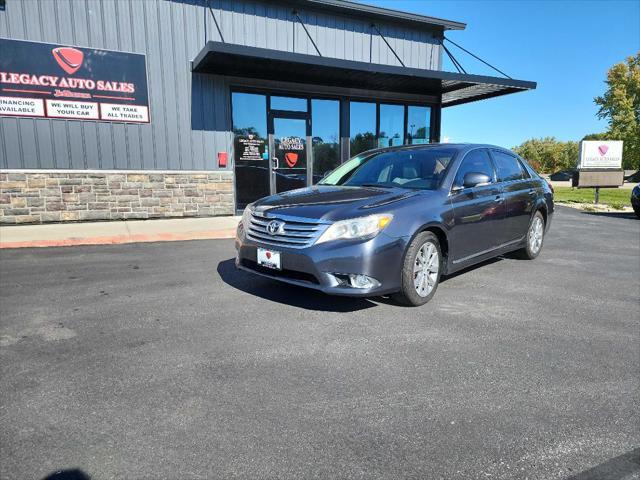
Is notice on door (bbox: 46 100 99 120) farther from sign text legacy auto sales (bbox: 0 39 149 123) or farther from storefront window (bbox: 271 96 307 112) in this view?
storefront window (bbox: 271 96 307 112)

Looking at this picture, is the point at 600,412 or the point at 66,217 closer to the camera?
the point at 600,412

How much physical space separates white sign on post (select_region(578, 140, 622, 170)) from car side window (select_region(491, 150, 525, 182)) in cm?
1187

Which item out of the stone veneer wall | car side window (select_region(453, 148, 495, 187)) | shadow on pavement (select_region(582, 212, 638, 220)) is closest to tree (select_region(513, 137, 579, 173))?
shadow on pavement (select_region(582, 212, 638, 220))

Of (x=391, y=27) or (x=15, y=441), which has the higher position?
(x=391, y=27)

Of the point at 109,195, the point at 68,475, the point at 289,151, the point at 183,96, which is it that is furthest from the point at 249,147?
the point at 68,475

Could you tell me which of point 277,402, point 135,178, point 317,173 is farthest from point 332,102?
point 277,402

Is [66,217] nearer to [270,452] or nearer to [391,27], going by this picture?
[270,452]

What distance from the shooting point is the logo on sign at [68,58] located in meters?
9.12

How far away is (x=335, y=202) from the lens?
4059 millimetres

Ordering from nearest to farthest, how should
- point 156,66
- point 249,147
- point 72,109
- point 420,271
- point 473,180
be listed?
1. point 420,271
2. point 473,180
3. point 72,109
4. point 156,66
5. point 249,147

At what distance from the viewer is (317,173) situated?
12211 mm

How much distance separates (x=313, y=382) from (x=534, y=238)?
489cm

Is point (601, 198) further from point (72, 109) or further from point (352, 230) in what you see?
point (72, 109)

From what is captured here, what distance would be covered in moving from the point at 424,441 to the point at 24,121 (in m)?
10.1
